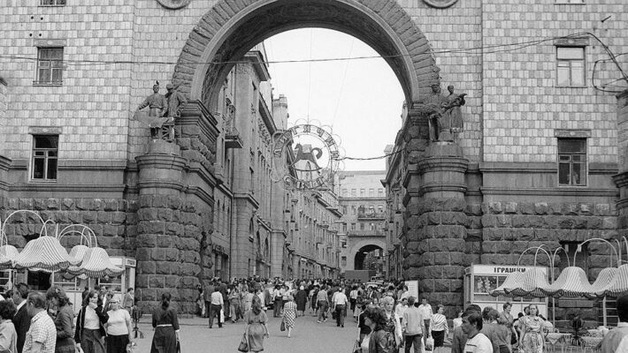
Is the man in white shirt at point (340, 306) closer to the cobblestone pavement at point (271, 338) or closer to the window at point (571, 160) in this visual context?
the cobblestone pavement at point (271, 338)

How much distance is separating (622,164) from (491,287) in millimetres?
7670

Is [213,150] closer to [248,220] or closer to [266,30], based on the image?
[266,30]

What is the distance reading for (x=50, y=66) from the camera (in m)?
37.6

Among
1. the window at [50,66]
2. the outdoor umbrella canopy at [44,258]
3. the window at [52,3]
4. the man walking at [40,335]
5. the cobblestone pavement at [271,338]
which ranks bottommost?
the cobblestone pavement at [271,338]

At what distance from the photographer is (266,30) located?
40969mm

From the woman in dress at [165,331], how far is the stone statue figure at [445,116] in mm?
18202

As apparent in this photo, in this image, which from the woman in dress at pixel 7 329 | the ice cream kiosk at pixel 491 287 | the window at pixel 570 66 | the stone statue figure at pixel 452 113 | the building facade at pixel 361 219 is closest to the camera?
the woman in dress at pixel 7 329

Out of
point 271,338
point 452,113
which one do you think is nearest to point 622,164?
point 452,113

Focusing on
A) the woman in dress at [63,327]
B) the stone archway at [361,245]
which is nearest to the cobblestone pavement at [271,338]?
the woman in dress at [63,327]

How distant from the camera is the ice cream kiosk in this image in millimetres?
31344

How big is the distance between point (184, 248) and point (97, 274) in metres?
7.91

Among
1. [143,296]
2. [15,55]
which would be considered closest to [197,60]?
[15,55]

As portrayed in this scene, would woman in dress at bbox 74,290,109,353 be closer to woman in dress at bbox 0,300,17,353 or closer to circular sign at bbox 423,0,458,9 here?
woman in dress at bbox 0,300,17,353

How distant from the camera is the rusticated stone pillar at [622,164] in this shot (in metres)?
34.3
